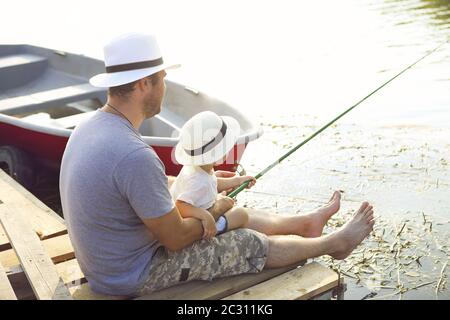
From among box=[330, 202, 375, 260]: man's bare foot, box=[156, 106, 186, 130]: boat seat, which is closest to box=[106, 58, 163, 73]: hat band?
box=[330, 202, 375, 260]: man's bare foot

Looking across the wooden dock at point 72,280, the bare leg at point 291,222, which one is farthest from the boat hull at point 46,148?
the wooden dock at point 72,280

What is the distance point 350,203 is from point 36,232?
2.82 m

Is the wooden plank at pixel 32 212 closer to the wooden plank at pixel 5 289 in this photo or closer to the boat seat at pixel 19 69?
the wooden plank at pixel 5 289

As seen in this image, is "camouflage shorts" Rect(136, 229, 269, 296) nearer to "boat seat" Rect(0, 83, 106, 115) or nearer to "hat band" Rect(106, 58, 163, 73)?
"hat band" Rect(106, 58, 163, 73)

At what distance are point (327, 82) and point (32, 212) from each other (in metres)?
6.70

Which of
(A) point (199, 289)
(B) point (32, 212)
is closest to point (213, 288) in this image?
(A) point (199, 289)

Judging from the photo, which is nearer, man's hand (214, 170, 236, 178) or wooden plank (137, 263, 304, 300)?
wooden plank (137, 263, 304, 300)

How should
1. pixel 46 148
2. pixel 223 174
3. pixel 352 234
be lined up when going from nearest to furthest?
pixel 352 234
pixel 223 174
pixel 46 148

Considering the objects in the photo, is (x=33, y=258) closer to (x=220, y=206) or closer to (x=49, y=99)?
(x=220, y=206)

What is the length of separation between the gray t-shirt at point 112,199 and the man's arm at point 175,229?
0.15 feet

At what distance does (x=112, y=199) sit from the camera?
9.48 feet

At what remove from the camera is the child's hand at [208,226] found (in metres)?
3.15

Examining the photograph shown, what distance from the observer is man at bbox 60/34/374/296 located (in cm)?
283
